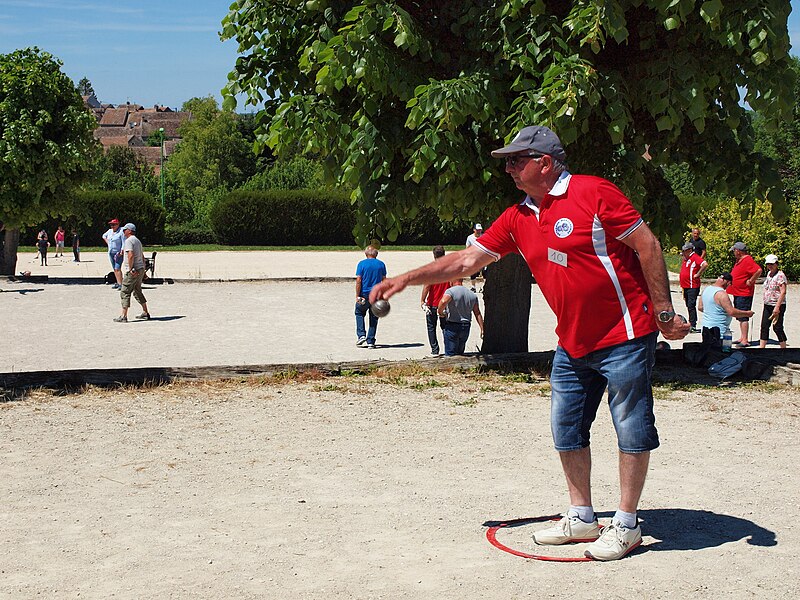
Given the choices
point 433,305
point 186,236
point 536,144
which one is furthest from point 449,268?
point 186,236

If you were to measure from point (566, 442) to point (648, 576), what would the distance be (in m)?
0.78

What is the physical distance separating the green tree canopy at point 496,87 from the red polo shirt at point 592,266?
195 inches

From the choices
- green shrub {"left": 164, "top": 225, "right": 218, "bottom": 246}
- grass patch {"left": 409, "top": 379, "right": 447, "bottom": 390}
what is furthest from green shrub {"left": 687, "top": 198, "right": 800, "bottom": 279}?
green shrub {"left": 164, "top": 225, "right": 218, "bottom": 246}

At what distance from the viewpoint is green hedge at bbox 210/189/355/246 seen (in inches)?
2168

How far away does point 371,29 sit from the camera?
10.4 metres

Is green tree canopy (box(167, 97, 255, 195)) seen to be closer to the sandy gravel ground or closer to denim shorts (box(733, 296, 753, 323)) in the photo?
denim shorts (box(733, 296, 753, 323))

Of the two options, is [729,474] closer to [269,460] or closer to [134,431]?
[269,460]

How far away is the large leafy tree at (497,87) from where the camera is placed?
33.4 feet

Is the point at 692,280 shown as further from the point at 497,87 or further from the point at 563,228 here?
the point at 563,228

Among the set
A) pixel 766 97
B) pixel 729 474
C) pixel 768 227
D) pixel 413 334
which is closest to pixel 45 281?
pixel 413 334

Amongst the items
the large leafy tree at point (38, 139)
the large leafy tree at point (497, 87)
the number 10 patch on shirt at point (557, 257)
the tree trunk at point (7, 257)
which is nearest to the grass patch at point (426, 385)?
the large leafy tree at point (497, 87)

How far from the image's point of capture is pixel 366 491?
666cm

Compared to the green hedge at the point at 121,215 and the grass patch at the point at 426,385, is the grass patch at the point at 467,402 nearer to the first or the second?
the grass patch at the point at 426,385

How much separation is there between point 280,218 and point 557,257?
167ft
